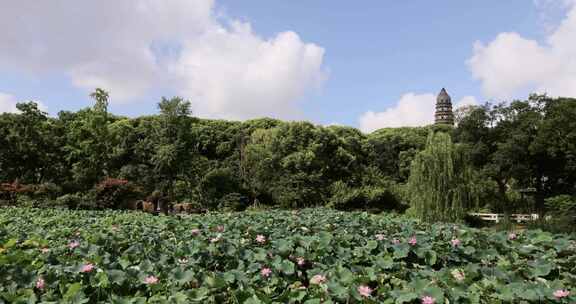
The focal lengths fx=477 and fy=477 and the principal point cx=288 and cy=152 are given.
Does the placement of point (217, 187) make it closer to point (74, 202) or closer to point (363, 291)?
point (74, 202)

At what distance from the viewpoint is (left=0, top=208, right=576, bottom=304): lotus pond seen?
2047 millimetres

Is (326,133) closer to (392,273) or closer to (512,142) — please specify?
(512,142)

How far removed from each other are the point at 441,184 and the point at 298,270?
1150cm

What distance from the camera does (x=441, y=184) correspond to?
44.2ft

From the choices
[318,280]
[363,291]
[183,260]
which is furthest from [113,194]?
[363,291]

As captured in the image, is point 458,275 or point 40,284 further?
point 458,275

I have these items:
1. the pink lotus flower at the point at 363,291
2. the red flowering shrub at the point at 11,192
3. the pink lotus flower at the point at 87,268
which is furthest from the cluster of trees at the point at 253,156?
the pink lotus flower at the point at 363,291

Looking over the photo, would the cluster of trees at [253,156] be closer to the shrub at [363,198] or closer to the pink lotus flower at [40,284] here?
the shrub at [363,198]

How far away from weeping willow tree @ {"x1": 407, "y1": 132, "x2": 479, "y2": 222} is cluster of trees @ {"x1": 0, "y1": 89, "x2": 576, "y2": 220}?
293cm

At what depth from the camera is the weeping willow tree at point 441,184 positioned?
13.4 m

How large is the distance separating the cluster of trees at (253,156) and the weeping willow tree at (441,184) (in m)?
2.93

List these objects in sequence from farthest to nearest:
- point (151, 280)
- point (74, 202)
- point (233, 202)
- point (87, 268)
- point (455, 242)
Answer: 1. point (233, 202)
2. point (74, 202)
3. point (455, 242)
4. point (87, 268)
5. point (151, 280)

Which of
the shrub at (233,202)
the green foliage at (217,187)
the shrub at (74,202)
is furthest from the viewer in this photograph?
the green foliage at (217,187)

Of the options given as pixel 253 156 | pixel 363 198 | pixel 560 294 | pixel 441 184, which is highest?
pixel 253 156
